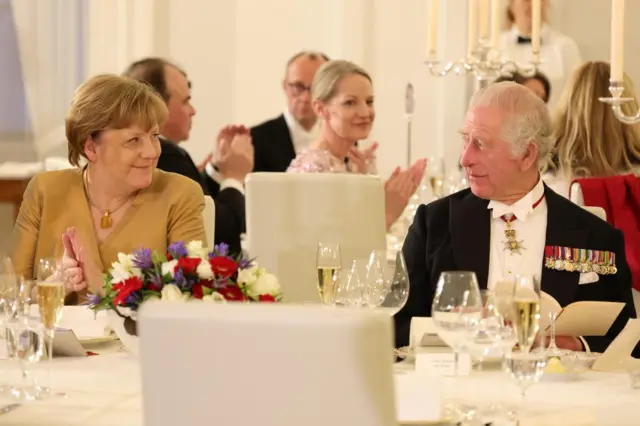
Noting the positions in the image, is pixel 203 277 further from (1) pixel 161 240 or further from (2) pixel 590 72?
(2) pixel 590 72

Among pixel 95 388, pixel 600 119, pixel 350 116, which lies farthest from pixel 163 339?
pixel 350 116

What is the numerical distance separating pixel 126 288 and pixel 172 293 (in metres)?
0.10

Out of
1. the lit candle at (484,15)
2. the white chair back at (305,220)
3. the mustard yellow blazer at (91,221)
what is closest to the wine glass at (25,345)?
the mustard yellow blazer at (91,221)

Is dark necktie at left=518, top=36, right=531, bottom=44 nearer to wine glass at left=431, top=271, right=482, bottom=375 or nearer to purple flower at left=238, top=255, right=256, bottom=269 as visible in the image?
purple flower at left=238, top=255, right=256, bottom=269

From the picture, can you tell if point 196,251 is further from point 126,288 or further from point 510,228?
point 510,228

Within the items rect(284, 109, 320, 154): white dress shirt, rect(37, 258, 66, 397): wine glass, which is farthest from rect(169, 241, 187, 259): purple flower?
rect(284, 109, 320, 154): white dress shirt

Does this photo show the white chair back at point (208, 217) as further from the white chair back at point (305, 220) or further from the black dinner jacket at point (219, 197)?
the black dinner jacket at point (219, 197)

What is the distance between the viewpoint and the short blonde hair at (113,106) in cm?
355

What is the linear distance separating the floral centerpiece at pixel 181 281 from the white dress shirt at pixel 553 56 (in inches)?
196

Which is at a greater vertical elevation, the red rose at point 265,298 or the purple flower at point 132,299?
the purple flower at point 132,299

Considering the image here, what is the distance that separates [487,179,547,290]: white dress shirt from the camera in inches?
129

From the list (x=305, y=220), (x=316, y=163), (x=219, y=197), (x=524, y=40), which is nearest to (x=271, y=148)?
(x=219, y=197)

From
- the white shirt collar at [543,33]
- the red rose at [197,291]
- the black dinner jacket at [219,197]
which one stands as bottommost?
the black dinner jacket at [219,197]

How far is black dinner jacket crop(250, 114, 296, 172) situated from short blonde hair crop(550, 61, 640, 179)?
177 cm
